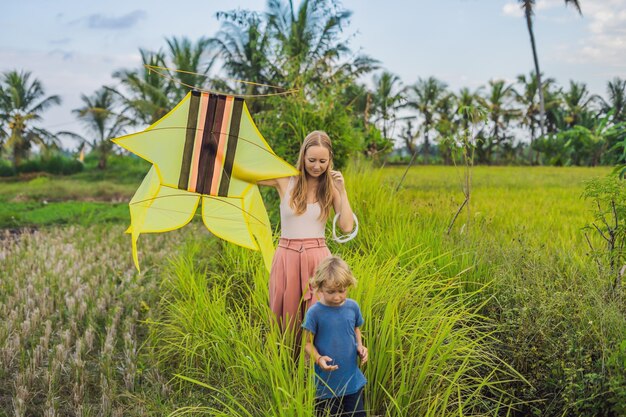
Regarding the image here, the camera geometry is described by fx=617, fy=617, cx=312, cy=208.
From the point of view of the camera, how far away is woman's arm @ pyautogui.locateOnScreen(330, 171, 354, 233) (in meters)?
3.21

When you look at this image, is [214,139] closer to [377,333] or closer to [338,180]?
[338,180]

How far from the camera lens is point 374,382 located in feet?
9.66

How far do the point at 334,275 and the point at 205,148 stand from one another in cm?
126

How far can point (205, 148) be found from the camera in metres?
3.32

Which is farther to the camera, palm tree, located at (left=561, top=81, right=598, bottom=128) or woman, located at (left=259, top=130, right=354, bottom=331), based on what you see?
palm tree, located at (left=561, top=81, right=598, bottom=128)

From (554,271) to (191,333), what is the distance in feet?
8.09

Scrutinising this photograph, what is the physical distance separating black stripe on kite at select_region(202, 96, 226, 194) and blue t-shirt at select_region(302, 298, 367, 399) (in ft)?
3.62

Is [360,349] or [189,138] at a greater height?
[189,138]

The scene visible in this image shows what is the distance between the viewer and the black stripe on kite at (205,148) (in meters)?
3.29

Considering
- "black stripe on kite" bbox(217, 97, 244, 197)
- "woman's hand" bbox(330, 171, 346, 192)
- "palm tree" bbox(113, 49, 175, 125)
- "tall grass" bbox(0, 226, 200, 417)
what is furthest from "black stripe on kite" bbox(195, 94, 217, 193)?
"palm tree" bbox(113, 49, 175, 125)

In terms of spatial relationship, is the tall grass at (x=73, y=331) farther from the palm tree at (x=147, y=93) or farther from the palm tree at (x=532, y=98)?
the palm tree at (x=532, y=98)

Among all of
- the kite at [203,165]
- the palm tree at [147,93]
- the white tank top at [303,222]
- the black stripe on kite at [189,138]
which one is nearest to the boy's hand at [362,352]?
the white tank top at [303,222]

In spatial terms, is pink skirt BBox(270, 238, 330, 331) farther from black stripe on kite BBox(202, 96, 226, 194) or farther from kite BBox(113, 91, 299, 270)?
black stripe on kite BBox(202, 96, 226, 194)

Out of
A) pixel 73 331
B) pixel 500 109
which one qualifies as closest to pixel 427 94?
pixel 500 109
